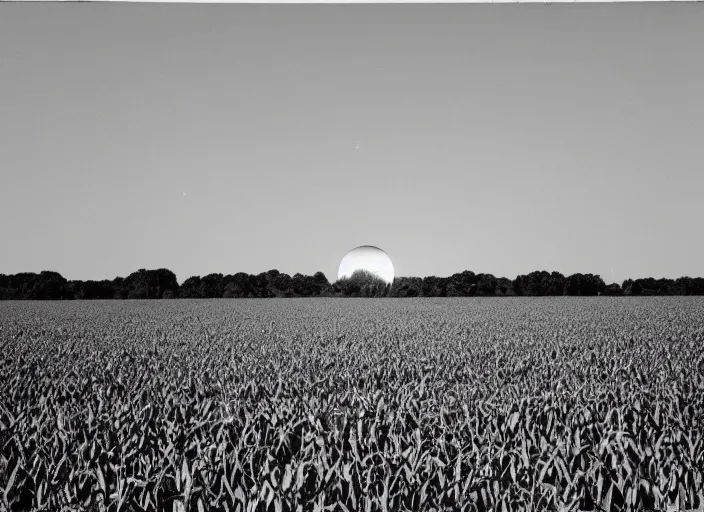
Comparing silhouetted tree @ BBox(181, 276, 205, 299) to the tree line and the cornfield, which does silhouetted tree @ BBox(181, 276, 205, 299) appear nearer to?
the tree line

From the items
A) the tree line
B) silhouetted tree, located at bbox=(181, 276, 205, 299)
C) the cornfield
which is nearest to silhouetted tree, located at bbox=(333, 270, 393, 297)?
the tree line

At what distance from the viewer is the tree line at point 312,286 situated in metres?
13.1

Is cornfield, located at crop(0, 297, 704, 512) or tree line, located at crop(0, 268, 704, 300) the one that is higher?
tree line, located at crop(0, 268, 704, 300)

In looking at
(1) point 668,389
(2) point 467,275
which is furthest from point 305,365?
(2) point 467,275

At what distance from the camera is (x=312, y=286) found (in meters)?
31.3

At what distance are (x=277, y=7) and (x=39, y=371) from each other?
495 centimetres

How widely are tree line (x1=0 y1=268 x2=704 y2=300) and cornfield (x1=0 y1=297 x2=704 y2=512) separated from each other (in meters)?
5.19

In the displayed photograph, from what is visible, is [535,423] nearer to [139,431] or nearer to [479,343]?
[139,431]

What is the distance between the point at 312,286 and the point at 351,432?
92.0 feet

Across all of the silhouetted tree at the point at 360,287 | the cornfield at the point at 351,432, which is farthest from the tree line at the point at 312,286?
the cornfield at the point at 351,432

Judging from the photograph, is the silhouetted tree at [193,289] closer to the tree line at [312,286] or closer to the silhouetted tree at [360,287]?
the tree line at [312,286]

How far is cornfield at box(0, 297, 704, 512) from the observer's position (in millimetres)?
2637

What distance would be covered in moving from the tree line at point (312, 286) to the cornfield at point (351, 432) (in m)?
5.19

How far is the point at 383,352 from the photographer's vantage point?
8.42 metres
